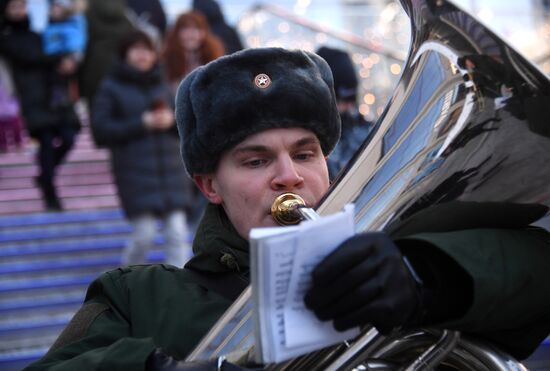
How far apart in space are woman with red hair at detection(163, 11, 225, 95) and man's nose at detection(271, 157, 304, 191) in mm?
4000

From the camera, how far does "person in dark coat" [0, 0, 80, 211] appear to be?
657 centimetres

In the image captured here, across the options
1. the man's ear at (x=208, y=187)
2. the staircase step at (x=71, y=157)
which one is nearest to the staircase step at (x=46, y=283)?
the staircase step at (x=71, y=157)

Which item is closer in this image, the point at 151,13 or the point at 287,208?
the point at 287,208

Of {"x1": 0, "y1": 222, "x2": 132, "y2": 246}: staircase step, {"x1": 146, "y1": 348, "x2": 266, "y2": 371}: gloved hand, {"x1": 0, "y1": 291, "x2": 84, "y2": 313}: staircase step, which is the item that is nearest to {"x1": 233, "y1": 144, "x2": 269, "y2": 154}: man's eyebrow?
{"x1": 146, "y1": 348, "x2": 266, "y2": 371}: gloved hand

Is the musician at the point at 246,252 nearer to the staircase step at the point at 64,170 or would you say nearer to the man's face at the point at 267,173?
the man's face at the point at 267,173

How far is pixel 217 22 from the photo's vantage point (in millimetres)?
7570

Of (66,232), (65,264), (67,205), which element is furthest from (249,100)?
(67,205)

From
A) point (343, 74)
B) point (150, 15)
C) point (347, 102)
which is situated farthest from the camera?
point (150, 15)

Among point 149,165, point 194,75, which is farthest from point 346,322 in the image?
point 149,165

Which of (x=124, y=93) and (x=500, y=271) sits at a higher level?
(x=500, y=271)

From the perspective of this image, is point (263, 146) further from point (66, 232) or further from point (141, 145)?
point (66, 232)

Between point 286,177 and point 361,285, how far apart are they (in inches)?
21.4

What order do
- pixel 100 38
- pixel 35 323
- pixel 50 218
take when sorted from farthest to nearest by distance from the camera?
1. pixel 100 38
2. pixel 50 218
3. pixel 35 323

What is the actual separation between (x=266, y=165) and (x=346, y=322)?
624 millimetres
